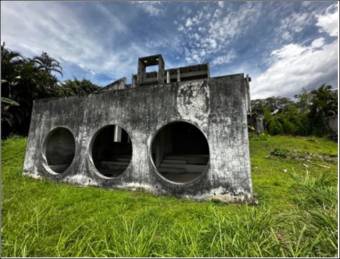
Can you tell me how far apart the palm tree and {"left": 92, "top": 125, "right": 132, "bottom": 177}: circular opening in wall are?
13.2m

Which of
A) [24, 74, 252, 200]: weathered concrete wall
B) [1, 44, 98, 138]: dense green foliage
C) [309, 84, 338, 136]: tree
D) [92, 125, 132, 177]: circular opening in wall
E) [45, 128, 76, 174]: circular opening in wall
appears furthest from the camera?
[309, 84, 338, 136]: tree

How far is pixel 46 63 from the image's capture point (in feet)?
61.5

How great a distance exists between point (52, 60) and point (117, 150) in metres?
15.2

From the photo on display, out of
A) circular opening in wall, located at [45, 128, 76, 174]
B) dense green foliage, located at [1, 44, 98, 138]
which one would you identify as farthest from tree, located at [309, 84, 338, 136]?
dense green foliage, located at [1, 44, 98, 138]

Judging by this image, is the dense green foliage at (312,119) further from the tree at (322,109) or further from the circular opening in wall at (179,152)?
the circular opening in wall at (179,152)

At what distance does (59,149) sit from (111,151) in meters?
2.38

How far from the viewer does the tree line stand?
14648 mm

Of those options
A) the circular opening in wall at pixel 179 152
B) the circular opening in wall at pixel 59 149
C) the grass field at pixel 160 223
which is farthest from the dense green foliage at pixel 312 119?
the circular opening in wall at pixel 59 149

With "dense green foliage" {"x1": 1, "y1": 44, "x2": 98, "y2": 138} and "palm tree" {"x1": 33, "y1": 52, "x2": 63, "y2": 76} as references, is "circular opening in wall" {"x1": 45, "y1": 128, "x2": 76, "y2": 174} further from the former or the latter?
"palm tree" {"x1": 33, "y1": 52, "x2": 63, "y2": 76}

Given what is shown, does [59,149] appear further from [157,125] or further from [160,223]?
[160,223]

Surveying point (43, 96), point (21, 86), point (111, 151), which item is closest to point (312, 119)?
point (111, 151)

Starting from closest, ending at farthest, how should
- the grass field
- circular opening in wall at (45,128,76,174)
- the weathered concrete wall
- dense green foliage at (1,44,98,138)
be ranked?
1. the grass field
2. the weathered concrete wall
3. circular opening in wall at (45,128,76,174)
4. dense green foliage at (1,44,98,138)

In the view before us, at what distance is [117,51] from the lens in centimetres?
529

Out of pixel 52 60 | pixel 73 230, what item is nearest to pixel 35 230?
pixel 73 230
